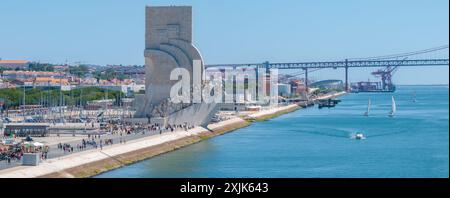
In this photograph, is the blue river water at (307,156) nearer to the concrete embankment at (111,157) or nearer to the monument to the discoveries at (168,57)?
the concrete embankment at (111,157)

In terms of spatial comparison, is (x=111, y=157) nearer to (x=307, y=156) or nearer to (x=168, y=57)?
(x=307, y=156)

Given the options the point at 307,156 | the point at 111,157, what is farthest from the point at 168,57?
the point at 111,157

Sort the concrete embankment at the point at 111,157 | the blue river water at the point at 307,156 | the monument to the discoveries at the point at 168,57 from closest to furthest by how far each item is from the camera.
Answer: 1. the concrete embankment at the point at 111,157
2. the blue river water at the point at 307,156
3. the monument to the discoveries at the point at 168,57

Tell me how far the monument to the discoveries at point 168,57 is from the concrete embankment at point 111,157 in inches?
30.1

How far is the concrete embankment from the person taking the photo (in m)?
13.3

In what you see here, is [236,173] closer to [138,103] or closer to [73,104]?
[138,103]

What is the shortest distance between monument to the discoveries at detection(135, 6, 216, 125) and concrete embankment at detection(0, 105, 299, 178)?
2.51 feet

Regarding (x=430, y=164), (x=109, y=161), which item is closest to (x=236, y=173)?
(x=109, y=161)

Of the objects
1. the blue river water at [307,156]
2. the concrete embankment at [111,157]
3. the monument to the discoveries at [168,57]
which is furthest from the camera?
the monument to the discoveries at [168,57]

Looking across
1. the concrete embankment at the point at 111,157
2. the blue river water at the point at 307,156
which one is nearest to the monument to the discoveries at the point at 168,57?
the concrete embankment at the point at 111,157

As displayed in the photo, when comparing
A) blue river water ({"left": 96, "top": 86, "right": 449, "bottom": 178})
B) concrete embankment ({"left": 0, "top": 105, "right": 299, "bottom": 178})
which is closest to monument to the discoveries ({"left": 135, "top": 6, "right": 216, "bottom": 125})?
concrete embankment ({"left": 0, "top": 105, "right": 299, "bottom": 178})

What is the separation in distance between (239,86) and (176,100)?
31890 mm

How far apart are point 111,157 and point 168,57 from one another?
10.3 meters

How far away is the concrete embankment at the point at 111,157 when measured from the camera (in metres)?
13.3
